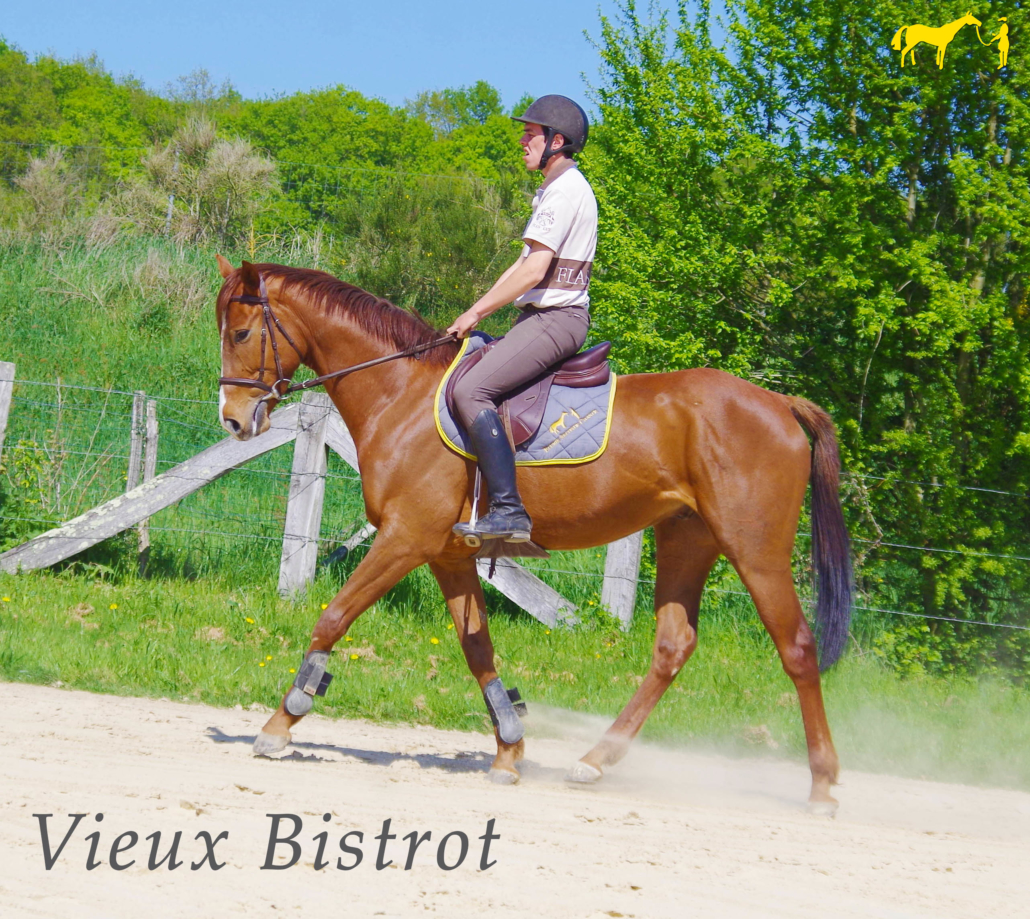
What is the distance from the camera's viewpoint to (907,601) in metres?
8.51

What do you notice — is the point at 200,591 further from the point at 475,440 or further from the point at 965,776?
the point at 965,776

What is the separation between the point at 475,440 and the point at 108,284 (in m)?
13.6

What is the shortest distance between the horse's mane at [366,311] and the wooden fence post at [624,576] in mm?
3482

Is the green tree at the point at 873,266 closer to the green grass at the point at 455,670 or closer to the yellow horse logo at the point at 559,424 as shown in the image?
the green grass at the point at 455,670

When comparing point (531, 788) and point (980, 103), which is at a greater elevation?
point (980, 103)

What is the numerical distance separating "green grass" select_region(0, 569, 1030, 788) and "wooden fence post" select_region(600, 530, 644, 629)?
193mm

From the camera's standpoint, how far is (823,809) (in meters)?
4.98

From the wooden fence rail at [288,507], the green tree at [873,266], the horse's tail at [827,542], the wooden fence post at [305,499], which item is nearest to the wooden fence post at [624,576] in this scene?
the wooden fence rail at [288,507]

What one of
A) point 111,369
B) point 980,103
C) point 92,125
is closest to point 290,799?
point 980,103

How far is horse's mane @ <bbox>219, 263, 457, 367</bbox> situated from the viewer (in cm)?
540

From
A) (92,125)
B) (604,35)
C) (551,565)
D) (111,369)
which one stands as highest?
(92,125)

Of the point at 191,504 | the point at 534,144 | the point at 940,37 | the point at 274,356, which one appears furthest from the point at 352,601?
the point at 191,504

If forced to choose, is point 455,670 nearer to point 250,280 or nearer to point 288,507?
point 288,507

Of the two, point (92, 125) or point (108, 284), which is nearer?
point (108, 284)
